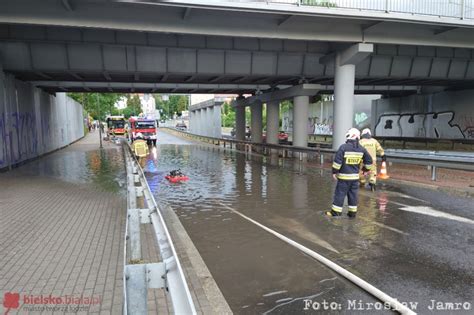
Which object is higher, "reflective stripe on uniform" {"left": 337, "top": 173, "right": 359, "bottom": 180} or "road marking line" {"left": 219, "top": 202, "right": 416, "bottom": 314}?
→ "reflective stripe on uniform" {"left": 337, "top": 173, "right": 359, "bottom": 180}

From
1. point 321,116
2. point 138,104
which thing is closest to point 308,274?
point 321,116

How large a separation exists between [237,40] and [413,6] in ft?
26.0

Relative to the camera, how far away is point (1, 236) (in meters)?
6.86

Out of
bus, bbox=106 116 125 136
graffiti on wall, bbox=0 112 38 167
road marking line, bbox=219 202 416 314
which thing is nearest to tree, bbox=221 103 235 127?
bus, bbox=106 116 125 136

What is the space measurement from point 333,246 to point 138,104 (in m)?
137

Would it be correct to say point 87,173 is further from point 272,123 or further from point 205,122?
point 205,122

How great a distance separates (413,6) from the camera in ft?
52.2

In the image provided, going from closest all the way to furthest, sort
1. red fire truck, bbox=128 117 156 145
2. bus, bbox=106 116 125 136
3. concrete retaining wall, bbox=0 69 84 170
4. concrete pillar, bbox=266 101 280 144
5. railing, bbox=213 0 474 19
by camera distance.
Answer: railing, bbox=213 0 474 19 → concrete retaining wall, bbox=0 69 84 170 → concrete pillar, bbox=266 101 280 144 → red fire truck, bbox=128 117 156 145 → bus, bbox=106 116 125 136

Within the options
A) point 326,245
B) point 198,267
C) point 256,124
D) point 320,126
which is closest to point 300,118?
point 256,124

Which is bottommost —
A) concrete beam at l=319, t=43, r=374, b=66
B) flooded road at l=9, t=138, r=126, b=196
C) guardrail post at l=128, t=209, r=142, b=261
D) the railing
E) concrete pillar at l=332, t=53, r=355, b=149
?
flooded road at l=9, t=138, r=126, b=196

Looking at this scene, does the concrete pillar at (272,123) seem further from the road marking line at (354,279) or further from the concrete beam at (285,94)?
the road marking line at (354,279)

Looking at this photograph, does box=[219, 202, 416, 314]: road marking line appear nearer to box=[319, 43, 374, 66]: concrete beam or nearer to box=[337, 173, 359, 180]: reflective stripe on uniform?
box=[337, 173, 359, 180]: reflective stripe on uniform

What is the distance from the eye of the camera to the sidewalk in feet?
14.9

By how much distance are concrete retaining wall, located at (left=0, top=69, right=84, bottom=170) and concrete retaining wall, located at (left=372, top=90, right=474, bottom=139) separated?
29701 millimetres
